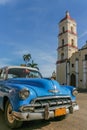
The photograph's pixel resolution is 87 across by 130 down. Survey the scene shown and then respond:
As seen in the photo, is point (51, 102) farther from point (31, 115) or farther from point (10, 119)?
point (10, 119)

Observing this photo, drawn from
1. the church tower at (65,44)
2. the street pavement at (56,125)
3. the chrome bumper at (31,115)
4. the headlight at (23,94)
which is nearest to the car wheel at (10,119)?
the street pavement at (56,125)

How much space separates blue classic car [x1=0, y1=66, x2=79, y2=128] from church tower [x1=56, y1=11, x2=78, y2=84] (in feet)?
151

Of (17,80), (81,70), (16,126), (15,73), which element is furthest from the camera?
(81,70)

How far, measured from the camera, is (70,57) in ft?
173

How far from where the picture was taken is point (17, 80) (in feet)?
24.0

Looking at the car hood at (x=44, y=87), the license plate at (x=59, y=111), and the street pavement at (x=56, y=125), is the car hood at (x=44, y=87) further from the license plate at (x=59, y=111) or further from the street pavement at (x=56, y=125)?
the street pavement at (x=56, y=125)

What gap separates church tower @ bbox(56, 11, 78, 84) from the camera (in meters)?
52.8

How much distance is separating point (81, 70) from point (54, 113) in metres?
43.9

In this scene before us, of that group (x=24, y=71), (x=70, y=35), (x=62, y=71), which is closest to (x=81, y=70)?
(x=62, y=71)

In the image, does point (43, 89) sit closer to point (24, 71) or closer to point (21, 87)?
point (21, 87)

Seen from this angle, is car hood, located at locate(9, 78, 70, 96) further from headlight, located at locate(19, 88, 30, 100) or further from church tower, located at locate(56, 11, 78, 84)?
church tower, located at locate(56, 11, 78, 84)

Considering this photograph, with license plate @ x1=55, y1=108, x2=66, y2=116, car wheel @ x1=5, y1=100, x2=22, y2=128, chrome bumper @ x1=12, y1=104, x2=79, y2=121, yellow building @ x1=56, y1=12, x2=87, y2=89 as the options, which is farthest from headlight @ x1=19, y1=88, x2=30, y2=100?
yellow building @ x1=56, y1=12, x2=87, y2=89

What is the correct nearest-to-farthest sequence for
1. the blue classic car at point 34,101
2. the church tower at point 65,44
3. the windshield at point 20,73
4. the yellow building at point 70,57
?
the blue classic car at point 34,101, the windshield at point 20,73, the yellow building at point 70,57, the church tower at point 65,44

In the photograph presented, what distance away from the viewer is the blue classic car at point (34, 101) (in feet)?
19.1
